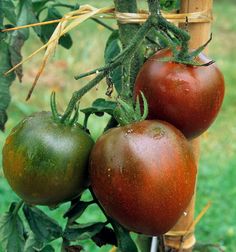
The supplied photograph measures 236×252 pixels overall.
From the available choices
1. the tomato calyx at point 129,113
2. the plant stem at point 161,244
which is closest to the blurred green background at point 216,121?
the plant stem at point 161,244

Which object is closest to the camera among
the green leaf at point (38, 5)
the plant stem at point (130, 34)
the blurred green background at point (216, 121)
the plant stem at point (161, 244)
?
the plant stem at point (130, 34)

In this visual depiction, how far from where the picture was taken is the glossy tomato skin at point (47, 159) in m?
0.94

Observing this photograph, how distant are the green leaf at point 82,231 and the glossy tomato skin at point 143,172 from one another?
8.0 inches

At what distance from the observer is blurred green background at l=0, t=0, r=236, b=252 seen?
286cm

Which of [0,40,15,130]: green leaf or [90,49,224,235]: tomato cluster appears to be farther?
[0,40,15,130]: green leaf

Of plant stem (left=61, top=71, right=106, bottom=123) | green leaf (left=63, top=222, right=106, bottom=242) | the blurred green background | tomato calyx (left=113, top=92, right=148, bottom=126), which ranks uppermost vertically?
plant stem (left=61, top=71, right=106, bottom=123)

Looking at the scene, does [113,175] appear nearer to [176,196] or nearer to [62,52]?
[176,196]

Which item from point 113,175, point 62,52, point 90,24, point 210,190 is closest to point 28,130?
point 113,175

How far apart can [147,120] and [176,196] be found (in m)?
0.11

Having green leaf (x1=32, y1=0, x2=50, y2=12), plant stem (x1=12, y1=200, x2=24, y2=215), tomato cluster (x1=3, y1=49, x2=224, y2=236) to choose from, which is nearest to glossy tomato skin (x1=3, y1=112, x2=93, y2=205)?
tomato cluster (x1=3, y1=49, x2=224, y2=236)

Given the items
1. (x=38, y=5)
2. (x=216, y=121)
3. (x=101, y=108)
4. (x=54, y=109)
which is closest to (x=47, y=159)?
(x=54, y=109)

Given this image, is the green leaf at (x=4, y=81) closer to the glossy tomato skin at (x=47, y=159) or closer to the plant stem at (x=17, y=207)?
the plant stem at (x=17, y=207)

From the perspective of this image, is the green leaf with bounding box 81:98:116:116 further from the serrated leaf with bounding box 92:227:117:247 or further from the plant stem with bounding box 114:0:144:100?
the serrated leaf with bounding box 92:227:117:247

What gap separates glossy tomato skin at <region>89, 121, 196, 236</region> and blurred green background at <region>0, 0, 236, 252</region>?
586 mm
